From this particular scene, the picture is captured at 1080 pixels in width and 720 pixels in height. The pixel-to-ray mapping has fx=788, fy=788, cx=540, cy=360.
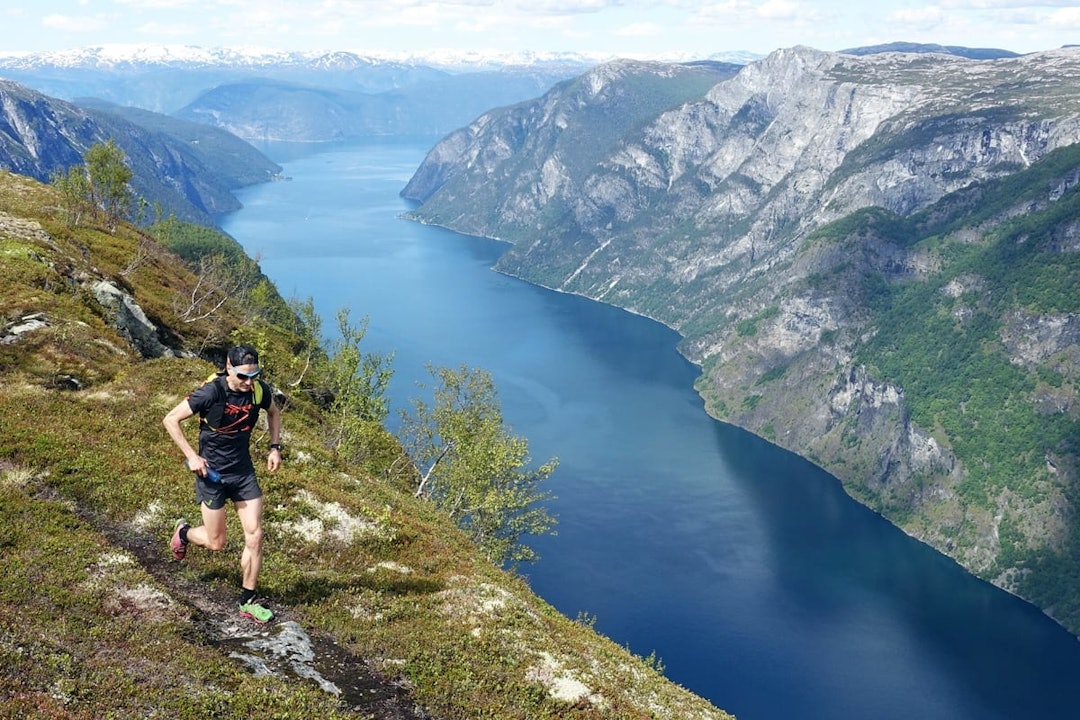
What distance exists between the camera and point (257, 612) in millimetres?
→ 19203

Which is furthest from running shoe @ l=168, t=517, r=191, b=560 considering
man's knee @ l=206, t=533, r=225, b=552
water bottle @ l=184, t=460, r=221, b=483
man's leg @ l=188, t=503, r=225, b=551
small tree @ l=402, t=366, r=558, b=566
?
small tree @ l=402, t=366, r=558, b=566

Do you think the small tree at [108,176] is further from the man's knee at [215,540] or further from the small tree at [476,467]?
the man's knee at [215,540]

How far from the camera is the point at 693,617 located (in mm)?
161500

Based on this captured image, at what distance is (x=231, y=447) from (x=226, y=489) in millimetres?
1056

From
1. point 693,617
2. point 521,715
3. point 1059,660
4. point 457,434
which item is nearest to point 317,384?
point 457,434

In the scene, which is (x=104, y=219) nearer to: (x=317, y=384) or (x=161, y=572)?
(x=317, y=384)

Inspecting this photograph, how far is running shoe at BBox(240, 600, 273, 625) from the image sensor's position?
19.1m

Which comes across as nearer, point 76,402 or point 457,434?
point 76,402

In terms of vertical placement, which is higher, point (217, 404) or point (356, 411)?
point (217, 404)

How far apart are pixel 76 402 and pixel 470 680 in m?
20.1

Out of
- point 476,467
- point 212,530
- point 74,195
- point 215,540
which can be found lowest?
point 476,467

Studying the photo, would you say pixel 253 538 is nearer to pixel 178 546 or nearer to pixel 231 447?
pixel 231 447

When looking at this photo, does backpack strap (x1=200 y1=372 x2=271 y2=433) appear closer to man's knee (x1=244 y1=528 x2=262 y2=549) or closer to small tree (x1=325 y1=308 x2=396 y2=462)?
man's knee (x1=244 y1=528 x2=262 y2=549)

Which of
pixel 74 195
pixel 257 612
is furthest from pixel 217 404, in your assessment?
pixel 74 195
